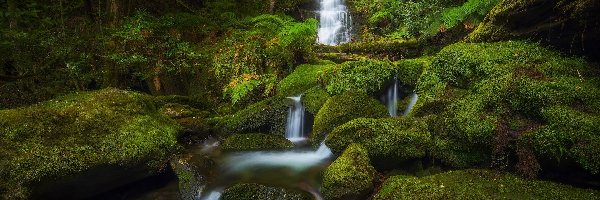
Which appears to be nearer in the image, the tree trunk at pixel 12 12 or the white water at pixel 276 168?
the tree trunk at pixel 12 12

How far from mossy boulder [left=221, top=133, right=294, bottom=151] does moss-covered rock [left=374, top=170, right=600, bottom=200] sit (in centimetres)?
269

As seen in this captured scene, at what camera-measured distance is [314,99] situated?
25.5 feet

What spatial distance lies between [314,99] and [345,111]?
1.20 meters

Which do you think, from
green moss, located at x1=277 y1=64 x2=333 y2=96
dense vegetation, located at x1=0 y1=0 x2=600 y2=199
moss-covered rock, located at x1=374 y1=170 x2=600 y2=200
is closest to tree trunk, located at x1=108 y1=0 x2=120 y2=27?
dense vegetation, located at x1=0 y1=0 x2=600 y2=199

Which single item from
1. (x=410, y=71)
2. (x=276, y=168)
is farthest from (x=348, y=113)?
(x=410, y=71)

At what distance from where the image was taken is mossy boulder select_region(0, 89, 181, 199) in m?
4.55

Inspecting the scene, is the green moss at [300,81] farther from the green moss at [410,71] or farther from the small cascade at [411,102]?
the small cascade at [411,102]

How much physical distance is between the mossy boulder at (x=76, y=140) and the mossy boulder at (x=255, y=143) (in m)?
1.02

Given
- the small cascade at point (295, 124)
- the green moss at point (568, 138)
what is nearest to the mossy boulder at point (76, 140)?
the small cascade at point (295, 124)

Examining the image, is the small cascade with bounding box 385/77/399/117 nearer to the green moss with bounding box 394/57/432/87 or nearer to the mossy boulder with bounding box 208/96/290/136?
the green moss with bounding box 394/57/432/87

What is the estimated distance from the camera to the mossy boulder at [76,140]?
455cm

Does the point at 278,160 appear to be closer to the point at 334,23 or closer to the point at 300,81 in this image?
the point at 300,81

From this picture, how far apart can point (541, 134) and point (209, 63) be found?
7.36m

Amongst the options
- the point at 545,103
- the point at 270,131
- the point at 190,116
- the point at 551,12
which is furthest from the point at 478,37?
the point at 190,116
